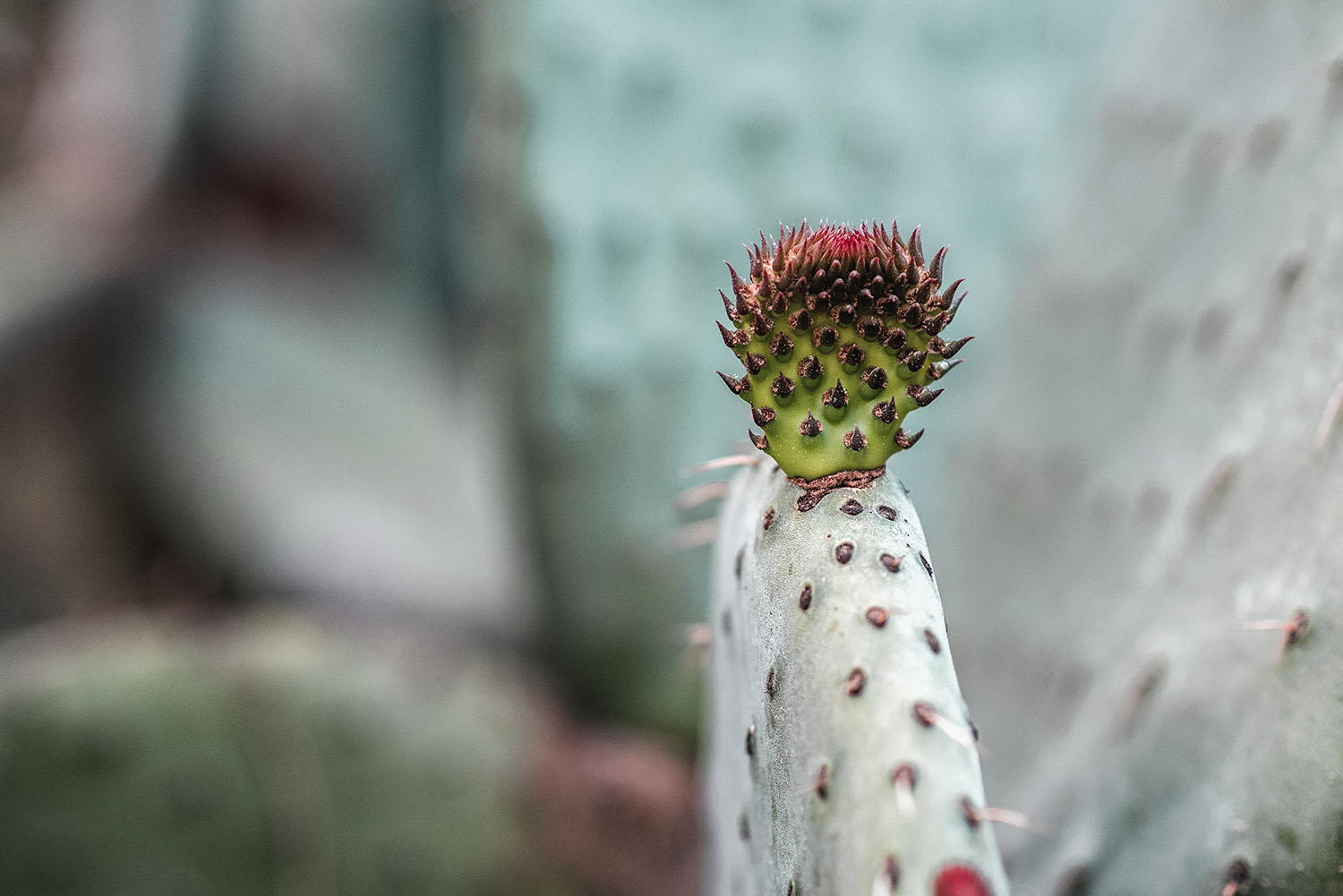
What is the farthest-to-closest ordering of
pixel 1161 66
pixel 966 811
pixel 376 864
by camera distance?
pixel 376 864 → pixel 1161 66 → pixel 966 811

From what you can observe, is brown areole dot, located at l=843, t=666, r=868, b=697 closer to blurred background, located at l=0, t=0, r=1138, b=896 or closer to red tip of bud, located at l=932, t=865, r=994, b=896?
red tip of bud, located at l=932, t=865, r=994, b=896

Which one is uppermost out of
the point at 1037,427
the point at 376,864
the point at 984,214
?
the point at 984,214

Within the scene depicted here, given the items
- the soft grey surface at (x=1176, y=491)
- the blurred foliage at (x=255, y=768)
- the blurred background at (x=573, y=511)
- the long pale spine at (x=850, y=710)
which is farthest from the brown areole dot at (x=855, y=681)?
the blurred foliage at (x=255, y=768)

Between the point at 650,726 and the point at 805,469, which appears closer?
the point at 805,469

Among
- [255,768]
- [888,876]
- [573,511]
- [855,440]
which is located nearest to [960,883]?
[888,876]

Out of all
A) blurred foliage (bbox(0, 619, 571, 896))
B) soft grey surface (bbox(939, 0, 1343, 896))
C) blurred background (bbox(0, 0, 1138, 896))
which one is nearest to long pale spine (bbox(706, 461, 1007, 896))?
soft grey surface (bbox(939, 0, 1343, 896))

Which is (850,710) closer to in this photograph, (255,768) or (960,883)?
(960,883)

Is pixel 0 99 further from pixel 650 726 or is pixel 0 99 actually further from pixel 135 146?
pixel 650 726

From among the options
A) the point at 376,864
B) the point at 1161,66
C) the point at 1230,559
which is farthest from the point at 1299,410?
the point at 376,864
